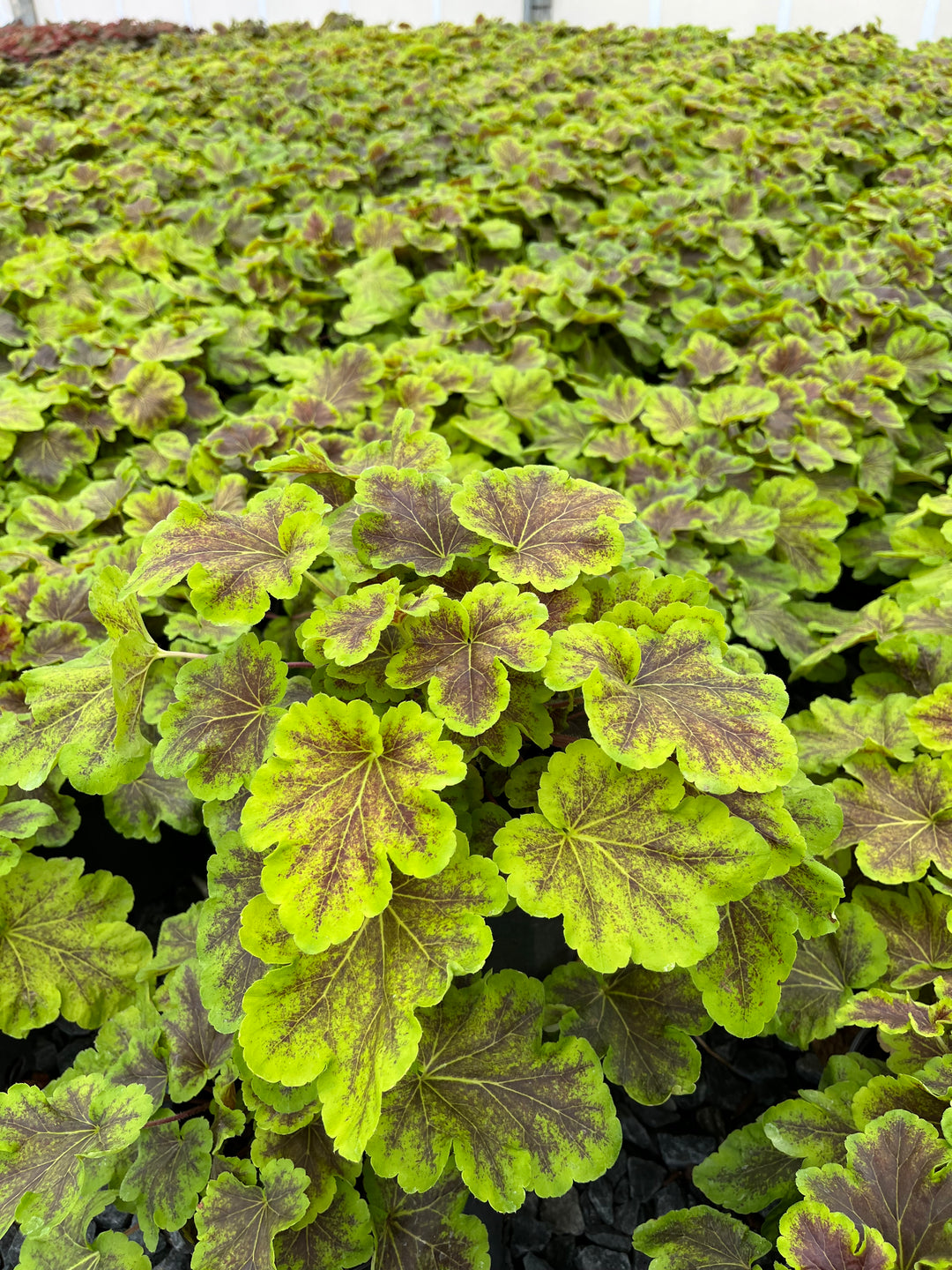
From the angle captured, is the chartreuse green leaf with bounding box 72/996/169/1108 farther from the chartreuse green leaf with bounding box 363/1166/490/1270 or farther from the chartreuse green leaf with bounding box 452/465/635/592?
the chartreuse green leaf with bounding box 452/465/635/592

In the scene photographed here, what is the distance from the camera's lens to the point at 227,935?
49.9 inches

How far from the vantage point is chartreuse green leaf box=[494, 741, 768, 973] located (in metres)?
1.07

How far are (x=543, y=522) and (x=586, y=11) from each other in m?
14.1

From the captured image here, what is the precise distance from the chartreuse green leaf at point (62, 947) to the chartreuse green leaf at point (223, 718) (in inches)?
22.2

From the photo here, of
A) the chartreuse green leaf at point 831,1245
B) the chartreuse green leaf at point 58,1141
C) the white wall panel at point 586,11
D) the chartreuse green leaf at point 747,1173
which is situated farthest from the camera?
the white wall panel at point 586,11

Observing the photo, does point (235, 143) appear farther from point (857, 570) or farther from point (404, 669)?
point (404, 669)

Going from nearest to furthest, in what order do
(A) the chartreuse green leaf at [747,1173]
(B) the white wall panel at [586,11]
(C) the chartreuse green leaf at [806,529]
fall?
1. (A) the chartreuse green leaf at [747,1173]
2. (C) the chartreuse green leaf at [806,529]
3. (B) the white wall panel at [586,11]

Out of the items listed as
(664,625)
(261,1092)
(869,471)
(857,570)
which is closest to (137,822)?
(261,1092)

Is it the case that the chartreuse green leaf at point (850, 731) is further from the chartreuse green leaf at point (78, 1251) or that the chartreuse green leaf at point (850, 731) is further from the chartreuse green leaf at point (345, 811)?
the chartreuse green leaf at point (78, 1251)

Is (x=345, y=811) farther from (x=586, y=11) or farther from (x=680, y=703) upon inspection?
(x=586, y=11)

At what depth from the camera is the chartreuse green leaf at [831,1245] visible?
969 millimetres

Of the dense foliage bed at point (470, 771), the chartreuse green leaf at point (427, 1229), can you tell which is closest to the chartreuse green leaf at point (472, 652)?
the dense foliage bed at point (470, 771)

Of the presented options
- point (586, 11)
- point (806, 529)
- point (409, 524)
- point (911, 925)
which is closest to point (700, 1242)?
point (911, 925)

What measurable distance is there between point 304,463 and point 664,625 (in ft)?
2.24
